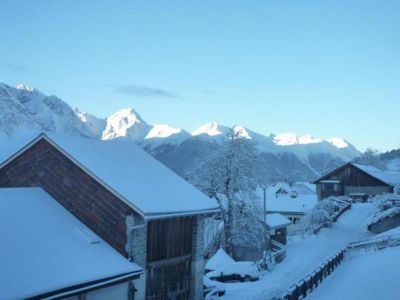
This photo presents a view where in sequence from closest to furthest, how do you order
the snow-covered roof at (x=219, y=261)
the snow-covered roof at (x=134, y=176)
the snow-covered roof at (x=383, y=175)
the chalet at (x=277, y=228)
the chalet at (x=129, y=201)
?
the chalet at (x=129, y=201), the snow-covered roof at (x=134, y=176), the snow-covered roof at (x=219, y=261), the chalet at (x=277, y=228), the snow-covered roof at (x=383, y=175)

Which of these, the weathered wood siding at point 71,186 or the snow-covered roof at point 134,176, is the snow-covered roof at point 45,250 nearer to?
the weathered wood siding at point 71,186

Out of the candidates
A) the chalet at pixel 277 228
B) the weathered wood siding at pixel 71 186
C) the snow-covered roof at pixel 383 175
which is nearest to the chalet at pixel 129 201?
the weathered wood siding at pixel 71 186

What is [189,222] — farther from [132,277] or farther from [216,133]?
[216,133]

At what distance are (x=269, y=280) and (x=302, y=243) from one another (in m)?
17.4

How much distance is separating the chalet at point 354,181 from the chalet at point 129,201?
5630cm

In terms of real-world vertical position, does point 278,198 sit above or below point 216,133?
below

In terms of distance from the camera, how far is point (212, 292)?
79.3 ft

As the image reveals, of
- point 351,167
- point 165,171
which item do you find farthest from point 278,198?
point 165,171

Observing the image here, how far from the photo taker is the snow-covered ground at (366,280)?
18562 millimetres

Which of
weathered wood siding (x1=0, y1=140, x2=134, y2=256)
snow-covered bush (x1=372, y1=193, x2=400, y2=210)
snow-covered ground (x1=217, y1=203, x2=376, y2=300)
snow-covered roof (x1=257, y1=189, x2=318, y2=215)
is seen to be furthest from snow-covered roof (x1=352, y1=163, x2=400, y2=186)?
weathered wood siding (x1=0, y1=140, x2=134, y2=256)

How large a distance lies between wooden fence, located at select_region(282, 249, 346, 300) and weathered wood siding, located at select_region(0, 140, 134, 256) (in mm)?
7997

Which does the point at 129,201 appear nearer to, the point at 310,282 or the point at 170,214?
the point at 170,214

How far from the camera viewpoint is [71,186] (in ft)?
55.7

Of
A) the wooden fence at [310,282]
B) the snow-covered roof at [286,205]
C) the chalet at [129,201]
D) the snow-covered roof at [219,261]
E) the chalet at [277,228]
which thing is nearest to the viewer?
the chalet at [129,201]
